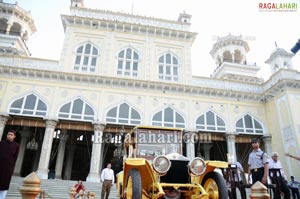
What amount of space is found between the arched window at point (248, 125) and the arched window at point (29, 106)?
599 inches

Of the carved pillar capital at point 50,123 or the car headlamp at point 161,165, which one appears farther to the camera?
the carved pillar capital at point 50,123

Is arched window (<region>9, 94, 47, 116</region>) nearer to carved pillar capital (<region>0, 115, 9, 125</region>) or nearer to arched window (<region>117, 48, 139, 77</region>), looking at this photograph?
carved pillar capital (<region>0, 115, 9, 125</region>)

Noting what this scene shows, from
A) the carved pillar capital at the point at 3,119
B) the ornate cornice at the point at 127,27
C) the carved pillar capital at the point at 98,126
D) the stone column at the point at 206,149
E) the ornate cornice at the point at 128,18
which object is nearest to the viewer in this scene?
the carved pillar capital at the point at 3,119

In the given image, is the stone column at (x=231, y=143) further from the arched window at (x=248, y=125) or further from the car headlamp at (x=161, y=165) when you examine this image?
the car headlamp at (x=161, y=165)

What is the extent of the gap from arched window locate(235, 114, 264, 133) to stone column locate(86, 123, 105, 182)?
11.0 meters

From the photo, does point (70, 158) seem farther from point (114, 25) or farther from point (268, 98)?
point (268, 98)

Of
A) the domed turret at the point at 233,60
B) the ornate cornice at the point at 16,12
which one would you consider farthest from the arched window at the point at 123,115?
the ornate cornice at the point at 16,12

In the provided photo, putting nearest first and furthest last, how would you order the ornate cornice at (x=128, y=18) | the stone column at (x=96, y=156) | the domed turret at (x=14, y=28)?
the stone column at (x=96, y=156) → the ornate cornice at (x=128, y=18) → the domed turret at (x=14, y=28)

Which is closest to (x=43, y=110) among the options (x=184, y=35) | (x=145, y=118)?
(x=145, y=118)

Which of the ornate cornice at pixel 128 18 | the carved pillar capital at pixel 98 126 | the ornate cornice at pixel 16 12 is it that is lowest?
the carved pillar capital at pixel 98 126

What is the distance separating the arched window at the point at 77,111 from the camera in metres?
17.0

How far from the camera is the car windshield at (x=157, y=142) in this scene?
639cm

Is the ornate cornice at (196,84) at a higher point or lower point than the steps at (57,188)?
higher

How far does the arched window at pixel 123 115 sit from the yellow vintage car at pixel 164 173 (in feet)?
35.9
